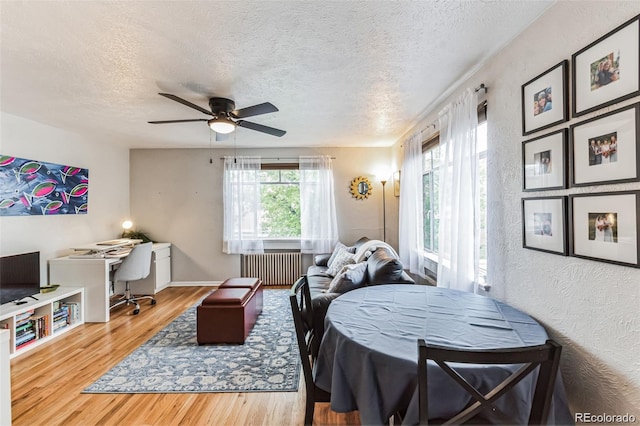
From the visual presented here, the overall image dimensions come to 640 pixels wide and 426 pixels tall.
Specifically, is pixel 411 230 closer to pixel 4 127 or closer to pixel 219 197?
pixel 219 197

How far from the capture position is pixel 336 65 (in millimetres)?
2221

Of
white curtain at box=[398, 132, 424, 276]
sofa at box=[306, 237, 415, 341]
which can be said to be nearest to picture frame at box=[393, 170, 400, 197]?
white curtain at box=[398, 132, 424, 276]

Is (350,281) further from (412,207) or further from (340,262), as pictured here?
(412,207)

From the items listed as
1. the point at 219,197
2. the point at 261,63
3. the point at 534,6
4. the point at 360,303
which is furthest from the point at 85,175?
the point at 534,6

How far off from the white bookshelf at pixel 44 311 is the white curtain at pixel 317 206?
3.11m

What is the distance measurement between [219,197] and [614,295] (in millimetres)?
5119

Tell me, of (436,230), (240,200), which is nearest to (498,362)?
(436,230)

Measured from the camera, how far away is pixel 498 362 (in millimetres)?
951

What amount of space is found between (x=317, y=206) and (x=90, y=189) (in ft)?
11.3

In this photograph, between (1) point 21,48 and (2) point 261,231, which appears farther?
(2) point 261,231

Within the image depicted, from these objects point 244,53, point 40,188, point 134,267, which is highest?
point 244,53

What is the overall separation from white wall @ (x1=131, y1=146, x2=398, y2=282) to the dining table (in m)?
3.38

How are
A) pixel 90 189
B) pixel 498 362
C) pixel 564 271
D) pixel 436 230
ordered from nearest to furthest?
pixel 498 362, pixel 564 271, pixel 436 230, pixel 90 189

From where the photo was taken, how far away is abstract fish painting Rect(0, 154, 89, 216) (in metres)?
3.16
